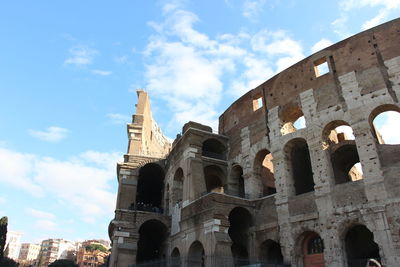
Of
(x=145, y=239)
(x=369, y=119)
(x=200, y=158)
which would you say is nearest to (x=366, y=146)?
(x=369, y=119)

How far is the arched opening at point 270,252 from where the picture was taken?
15702 millimetres

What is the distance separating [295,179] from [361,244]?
3835 mm

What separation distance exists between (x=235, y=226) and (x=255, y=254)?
6.24ft

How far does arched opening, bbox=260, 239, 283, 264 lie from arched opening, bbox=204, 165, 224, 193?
483cm

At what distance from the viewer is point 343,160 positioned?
60.7 ft

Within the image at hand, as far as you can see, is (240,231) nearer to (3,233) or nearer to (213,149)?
(213,149)

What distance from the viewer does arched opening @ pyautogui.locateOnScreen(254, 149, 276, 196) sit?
17.6 meters

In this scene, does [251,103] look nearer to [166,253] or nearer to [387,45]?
[387,45]

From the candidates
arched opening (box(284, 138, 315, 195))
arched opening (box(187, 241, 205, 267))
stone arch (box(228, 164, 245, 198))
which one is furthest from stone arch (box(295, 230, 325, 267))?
stone arch (box(228, 164, 245, 198))

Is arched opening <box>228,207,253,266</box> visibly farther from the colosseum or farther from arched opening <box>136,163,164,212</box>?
arched opening <box>136,163,164,212</box>

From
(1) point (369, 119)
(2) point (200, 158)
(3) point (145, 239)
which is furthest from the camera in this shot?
(3) point (145, 239)

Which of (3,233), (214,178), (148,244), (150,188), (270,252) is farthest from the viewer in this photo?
(3,233)

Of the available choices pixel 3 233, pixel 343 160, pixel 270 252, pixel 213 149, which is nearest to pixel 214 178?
pixel 213 149

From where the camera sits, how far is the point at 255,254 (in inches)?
617
